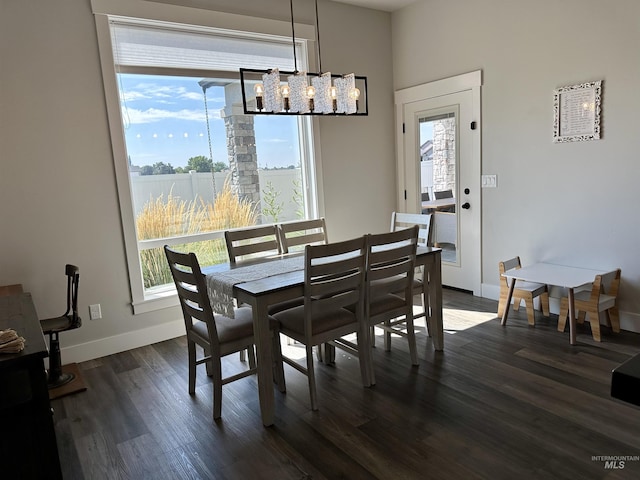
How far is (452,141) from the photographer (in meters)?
4.47

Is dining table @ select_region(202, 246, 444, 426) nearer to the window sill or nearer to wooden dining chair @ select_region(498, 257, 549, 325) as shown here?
wooden dining chair @ select_region(498, 257, 549, 325)

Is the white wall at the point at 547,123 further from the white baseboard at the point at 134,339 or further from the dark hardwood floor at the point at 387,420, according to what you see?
the dark hardwood floor at the point at 387,420

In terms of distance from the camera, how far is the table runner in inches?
100

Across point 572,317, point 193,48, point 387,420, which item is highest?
point 193,48

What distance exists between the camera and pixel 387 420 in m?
2.37

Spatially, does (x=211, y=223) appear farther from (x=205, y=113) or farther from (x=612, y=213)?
(x=612, y=213)

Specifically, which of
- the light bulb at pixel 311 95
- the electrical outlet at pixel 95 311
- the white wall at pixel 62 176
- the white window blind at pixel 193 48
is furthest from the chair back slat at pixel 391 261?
the white window blind at pixel 193 48

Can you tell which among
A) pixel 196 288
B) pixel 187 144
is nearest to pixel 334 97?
pixel 196 288

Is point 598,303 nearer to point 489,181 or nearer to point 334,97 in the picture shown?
point 489,181

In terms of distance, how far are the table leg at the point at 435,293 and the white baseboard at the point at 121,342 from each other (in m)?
2.15

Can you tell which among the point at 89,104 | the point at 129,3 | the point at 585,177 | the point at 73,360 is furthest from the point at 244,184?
the point at 585,177

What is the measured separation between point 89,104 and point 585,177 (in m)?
3.88

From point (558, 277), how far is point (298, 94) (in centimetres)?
239

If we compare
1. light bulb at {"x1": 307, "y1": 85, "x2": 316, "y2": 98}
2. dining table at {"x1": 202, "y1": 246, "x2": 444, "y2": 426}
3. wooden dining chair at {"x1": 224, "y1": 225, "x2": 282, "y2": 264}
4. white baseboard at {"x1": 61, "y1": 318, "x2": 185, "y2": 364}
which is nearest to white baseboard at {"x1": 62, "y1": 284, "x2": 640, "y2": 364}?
white baseboard at {"x1": 61, "y1": 318, "x2": 185, "y2": 364}
